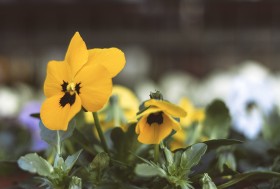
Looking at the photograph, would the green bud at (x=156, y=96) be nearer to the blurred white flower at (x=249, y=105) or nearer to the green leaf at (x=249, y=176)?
the green leaf at (x=249, y=176)

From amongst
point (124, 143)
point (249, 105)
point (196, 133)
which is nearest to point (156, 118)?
point (124, 143)

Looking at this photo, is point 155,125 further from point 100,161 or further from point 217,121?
point 217,121

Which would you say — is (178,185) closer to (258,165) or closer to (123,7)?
(258,165)

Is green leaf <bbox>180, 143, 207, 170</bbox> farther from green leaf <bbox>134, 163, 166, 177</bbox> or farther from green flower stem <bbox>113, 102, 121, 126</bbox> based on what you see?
green flower stem <bbox>113, 102, 121, 126</bbox>

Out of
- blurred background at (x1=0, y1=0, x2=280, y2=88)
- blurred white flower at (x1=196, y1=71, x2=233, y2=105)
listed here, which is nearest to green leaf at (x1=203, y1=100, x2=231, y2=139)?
blurred white flower at (x1=196, y1=71, x2=233, y2=105)

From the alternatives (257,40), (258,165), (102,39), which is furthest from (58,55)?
(258,165)

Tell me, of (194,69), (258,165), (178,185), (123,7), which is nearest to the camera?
(178,185)

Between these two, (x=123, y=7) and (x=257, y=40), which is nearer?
(x=123, y=7)
